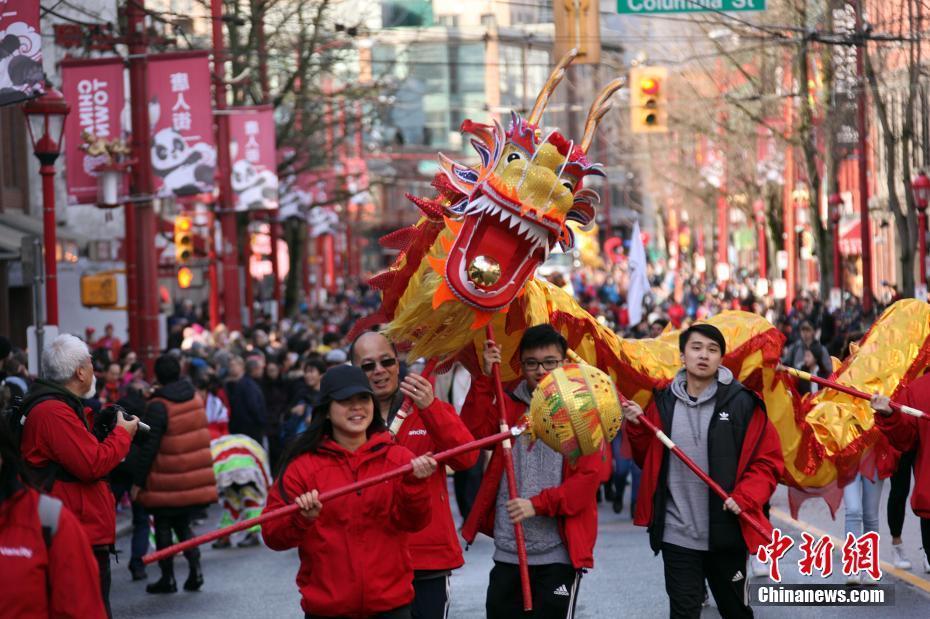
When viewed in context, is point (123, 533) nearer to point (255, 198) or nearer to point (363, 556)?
point (363, 556)

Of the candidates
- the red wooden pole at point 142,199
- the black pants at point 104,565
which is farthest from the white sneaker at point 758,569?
the red wooden pole at point 142,199

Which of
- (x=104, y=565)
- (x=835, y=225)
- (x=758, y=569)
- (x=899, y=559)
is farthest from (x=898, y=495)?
(x=835, y=225)

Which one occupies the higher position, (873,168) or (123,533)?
(873,168)

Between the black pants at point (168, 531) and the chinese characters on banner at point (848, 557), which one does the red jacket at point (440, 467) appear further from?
the black pants at point (168, 531)

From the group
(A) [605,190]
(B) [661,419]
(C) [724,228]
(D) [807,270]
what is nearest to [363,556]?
(B) [661,419]

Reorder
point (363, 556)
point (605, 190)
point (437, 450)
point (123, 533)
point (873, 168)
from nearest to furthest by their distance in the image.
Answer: point (363, 556)
point (437, 450)
point (123, 533)
point (873, 168)
point (605, 190)

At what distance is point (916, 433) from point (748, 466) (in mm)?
1692

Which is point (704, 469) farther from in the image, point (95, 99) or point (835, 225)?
point (835, 225)

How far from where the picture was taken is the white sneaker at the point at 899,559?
11.7 metres

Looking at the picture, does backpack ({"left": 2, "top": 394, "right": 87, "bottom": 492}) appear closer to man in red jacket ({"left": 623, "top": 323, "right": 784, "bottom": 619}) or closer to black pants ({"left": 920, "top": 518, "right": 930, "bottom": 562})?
man in red jacket ({"left": 623, "top": 323, "right": 784, "bottom": 619})

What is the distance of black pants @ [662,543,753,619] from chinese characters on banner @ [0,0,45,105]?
6.82 metres

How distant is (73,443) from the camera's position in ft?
25.1

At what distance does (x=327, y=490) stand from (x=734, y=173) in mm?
42806

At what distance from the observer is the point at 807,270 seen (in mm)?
66312
